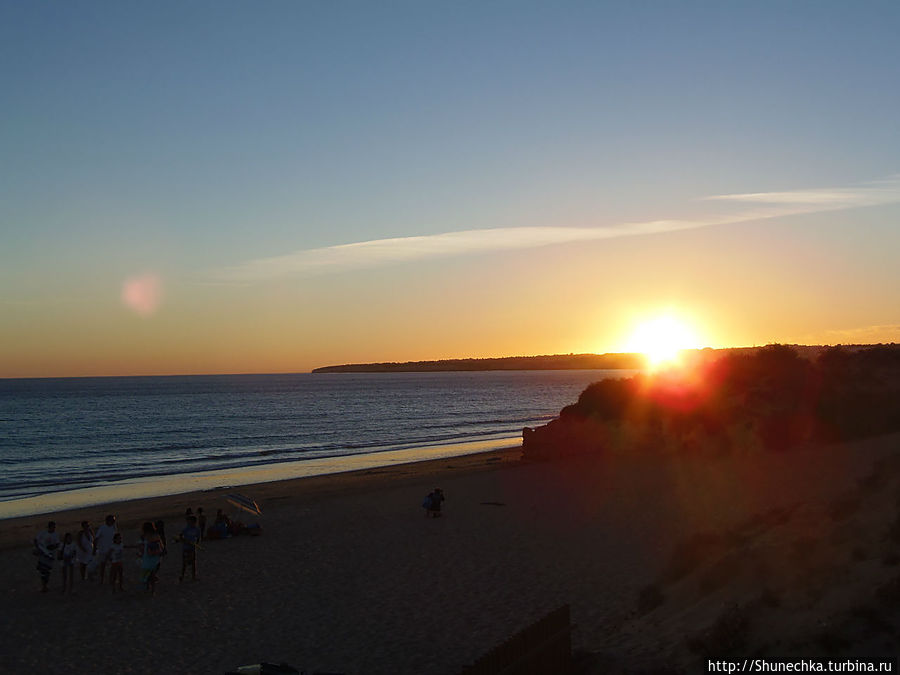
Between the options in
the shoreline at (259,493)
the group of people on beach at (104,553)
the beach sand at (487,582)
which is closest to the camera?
the beach sand at (487,582)

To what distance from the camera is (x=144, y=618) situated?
551 inches

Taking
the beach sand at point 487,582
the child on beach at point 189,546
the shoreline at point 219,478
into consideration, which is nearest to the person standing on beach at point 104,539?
the beach sand at point 487,582

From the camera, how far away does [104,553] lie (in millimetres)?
16000

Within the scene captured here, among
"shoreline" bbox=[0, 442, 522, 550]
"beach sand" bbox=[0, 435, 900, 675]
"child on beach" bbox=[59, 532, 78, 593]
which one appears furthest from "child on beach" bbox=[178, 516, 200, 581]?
"shoreline" bbox=[0, 442, 522, 550]

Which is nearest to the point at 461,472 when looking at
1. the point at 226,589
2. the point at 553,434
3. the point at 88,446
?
the point at 553,434

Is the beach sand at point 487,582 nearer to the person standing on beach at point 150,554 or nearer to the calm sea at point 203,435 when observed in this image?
the person standing on beach at point 150,554

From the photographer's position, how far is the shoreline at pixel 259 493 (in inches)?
1041

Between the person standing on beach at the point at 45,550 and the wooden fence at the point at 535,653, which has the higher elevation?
the wooden fence at the point at 535,653

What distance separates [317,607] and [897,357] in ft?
143

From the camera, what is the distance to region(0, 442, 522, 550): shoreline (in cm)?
2645

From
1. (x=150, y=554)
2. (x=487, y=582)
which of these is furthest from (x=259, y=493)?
(x=487, y=582)

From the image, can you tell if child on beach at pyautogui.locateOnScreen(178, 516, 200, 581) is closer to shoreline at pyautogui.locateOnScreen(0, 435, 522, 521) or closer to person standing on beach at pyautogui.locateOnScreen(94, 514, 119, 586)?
person standing on beach at pyautogui.locateOnScreen(94, 514, 119, 586)

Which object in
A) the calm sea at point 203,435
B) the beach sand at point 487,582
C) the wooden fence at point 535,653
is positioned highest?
the wooden fence at point 535,653

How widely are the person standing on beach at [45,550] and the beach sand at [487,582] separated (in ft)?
1.43
